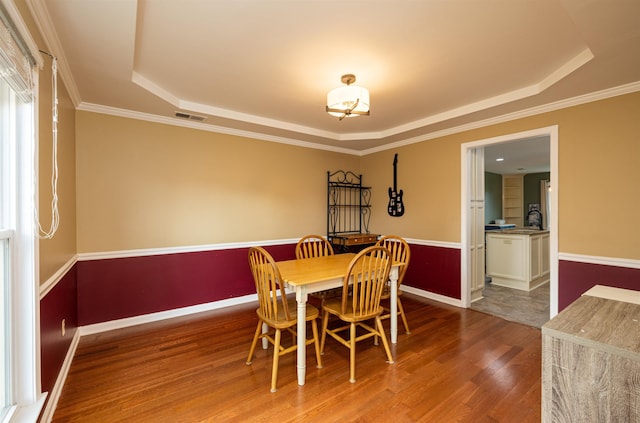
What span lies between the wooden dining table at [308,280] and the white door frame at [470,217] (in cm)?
143

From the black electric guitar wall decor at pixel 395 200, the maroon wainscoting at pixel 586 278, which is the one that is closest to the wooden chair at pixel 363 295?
the maroon wainscoting at pixel 586 278

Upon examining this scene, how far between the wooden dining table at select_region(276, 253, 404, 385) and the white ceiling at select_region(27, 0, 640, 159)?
5.45 feet

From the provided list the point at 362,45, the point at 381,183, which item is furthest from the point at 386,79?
the point at 381,183

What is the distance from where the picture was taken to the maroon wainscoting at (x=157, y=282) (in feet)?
9.02

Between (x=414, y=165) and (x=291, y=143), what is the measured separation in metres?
1.86

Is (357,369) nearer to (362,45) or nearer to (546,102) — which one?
(362,45)

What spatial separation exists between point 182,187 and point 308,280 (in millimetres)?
2127

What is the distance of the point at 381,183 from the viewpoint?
15.2 ft

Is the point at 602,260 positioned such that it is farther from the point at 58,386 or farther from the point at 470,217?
the point at 58,386

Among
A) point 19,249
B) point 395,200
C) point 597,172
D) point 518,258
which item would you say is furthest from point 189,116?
point 518,258

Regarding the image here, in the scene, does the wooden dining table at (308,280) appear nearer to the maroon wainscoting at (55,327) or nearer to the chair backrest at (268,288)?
the chair backrest at (268,288)

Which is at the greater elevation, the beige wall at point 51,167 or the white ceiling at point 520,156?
the white ceiling at point 520,156

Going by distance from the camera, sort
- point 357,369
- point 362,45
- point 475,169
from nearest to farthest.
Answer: point 362,45 → point 357,369 → point 475,169

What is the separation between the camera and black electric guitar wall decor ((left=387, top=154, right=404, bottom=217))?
4.31m
